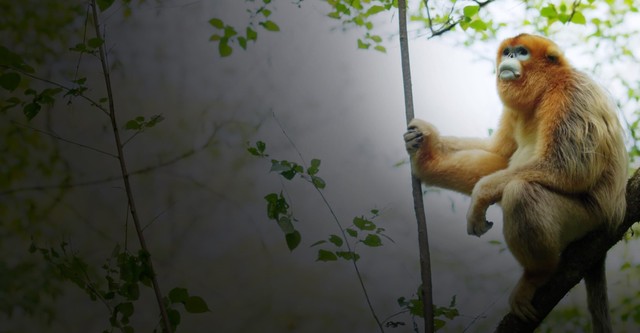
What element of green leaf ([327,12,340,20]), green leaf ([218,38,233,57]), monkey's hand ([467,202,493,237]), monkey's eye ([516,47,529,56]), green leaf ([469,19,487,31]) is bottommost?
monkey's hand ([467,202,493,237])

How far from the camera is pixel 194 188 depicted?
2279 mm

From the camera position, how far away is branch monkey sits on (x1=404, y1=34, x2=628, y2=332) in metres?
1.69

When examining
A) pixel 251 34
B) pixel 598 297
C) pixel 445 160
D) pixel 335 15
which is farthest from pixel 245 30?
pixel 598 297

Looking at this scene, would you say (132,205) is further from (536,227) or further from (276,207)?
(536,227)

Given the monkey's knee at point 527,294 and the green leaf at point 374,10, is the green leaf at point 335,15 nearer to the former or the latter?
the green leaf at point 374,10

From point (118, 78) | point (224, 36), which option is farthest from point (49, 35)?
point (224, 36)

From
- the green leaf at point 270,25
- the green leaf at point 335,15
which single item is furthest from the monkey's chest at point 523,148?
the green leaf at point 270,25

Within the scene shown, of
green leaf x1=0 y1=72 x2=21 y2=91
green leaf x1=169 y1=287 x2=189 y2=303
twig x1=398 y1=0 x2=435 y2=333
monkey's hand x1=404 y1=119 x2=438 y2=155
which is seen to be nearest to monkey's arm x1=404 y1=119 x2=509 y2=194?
monkey's hand x1=404 y1=119 x2=438 y2=155

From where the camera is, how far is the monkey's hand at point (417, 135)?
196cm

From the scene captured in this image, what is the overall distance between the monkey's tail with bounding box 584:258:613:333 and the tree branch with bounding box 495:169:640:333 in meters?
0.13

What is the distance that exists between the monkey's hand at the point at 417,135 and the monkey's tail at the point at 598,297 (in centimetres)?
62

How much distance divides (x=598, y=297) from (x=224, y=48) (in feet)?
4.84

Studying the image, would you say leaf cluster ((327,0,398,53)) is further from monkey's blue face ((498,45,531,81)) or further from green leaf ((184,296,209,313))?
green leaf ((184,296,209,313))

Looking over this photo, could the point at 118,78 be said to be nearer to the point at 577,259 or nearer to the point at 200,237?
the point at 200,237
